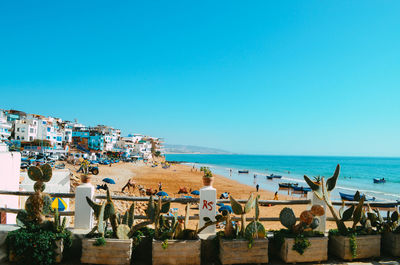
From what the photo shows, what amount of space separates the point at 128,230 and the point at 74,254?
1141 mm

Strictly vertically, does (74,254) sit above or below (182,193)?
above

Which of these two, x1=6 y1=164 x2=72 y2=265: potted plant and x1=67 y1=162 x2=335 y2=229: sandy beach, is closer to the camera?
x1=6 y1=164 x2=72 y2=265: potted plant

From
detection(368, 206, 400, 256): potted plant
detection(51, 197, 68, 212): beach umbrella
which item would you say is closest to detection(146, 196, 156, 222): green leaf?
detection(368, 206, 400, 256): potted plant

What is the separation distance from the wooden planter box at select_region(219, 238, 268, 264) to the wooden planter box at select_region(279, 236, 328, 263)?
355 millimetres

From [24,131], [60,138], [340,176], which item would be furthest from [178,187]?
[60,138]

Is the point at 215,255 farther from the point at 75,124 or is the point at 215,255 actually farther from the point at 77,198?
the point at 75,124

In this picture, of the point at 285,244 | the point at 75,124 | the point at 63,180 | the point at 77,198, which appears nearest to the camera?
the point at 285,244

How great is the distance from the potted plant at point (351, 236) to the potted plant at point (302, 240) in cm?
30

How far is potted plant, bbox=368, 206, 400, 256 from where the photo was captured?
496cm

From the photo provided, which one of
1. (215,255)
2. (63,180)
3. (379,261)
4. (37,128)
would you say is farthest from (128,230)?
(37,128)

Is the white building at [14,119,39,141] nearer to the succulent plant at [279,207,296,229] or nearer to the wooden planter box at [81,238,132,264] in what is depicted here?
the wooden planter box at [81,238,132,264]

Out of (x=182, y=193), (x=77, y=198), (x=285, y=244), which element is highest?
(x=77, y=198)

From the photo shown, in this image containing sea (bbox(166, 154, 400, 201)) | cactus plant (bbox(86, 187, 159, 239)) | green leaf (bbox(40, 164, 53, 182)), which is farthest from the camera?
sea (bbox(166, 154, 400, 201))

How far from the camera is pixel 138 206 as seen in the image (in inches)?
623
